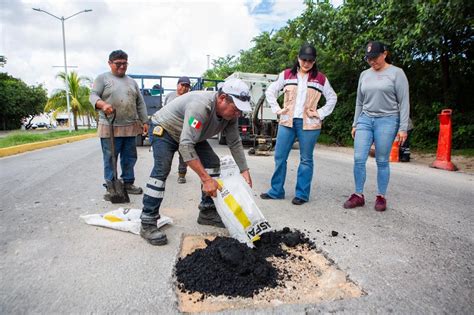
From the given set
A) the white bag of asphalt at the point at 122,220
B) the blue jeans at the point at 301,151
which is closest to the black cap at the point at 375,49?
the blue jeans at the point at 301,151

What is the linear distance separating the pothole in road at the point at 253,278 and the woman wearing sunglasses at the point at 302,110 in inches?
65.2

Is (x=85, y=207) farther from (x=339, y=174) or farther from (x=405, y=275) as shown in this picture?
(x=339, y=174)

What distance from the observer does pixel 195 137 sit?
274cm

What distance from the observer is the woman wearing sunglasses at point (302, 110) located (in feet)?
13.8

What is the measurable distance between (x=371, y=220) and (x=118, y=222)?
2.60 meters

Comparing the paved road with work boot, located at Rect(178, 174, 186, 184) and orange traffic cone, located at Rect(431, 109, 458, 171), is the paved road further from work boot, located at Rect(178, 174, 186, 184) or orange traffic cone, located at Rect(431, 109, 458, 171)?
orange traffic cone, located at Rect(431, 109, 458, 171)

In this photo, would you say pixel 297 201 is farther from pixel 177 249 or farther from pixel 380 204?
pixel 177 249

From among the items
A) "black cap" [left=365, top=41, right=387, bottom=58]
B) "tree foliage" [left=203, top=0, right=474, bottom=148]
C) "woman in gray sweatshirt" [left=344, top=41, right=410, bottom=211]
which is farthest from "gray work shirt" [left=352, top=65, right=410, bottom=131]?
"tree foliage" [left=203, top=0, right=474, bottom=148]

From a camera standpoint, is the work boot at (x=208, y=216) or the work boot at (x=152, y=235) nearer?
the work boot at (x=152, y=235)

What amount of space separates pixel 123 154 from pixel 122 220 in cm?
145

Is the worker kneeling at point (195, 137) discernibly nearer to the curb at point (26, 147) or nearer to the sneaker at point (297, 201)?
the sneaker at point (297, 201)

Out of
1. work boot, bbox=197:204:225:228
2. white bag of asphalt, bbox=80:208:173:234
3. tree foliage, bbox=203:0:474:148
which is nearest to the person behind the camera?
white bag of asphalt, bbox=80:208:173:234

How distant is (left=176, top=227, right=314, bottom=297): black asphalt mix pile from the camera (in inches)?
87.2

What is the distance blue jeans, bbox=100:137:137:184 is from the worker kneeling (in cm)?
150
